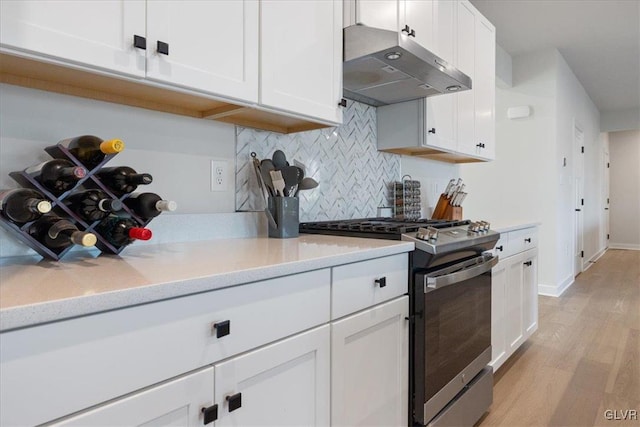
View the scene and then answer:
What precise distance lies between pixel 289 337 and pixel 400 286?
1.72 feet

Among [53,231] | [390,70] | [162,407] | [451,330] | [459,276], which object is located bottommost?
[451,330]

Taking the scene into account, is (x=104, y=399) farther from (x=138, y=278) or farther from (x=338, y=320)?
(x=338, y=320)

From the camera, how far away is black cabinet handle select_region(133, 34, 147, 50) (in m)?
1.00

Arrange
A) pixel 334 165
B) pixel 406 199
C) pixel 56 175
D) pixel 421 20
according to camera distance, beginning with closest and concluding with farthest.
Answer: pixel 56 175 → pixel 421 20 → pixel 334 165 → pixel 406 199

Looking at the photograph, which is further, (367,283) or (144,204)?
(367,283)

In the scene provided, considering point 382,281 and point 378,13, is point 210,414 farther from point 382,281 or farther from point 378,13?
point 378,13

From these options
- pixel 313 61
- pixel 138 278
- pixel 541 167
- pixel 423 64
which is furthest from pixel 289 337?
pixel 541 167

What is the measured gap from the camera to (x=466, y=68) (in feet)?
8.19

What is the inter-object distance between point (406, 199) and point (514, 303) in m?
0.90

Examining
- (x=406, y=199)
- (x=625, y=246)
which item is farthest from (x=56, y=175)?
(x=625, y=246)

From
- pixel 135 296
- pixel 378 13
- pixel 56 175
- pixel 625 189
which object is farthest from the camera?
pixel 625 189

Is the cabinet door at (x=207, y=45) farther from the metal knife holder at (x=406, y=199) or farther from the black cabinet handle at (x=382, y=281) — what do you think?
the metal knife holder at (x=406, y=199)

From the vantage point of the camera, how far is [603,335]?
9.86 ft

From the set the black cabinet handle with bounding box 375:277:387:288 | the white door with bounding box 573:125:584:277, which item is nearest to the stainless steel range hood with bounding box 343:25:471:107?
the black cabinet handle with bounding box 375:277:387:288
